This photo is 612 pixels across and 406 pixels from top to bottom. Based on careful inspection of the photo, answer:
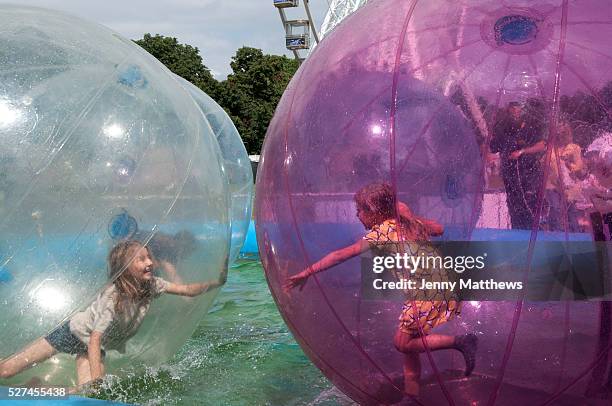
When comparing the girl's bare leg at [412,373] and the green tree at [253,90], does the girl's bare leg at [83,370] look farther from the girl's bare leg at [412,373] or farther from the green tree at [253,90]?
the green tree at [253,90]

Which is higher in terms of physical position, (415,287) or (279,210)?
(279,210)

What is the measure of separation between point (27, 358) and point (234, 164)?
11.3 ft

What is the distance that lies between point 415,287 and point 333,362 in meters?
0.56

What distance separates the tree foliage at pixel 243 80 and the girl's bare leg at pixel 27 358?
113 ft

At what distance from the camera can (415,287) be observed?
8.25ft

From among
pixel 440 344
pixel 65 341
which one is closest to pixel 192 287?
pixel 65 341

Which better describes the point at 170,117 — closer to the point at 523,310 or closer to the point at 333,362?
the point at 333,362

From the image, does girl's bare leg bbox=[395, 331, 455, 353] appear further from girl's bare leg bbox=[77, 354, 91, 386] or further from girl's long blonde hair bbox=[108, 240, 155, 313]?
girl's bare leg bbox=[77, 354, 91, 386]

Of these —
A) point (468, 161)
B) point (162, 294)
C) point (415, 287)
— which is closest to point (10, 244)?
point (162, 294)

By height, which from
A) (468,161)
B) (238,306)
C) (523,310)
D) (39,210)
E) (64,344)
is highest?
(468,161)

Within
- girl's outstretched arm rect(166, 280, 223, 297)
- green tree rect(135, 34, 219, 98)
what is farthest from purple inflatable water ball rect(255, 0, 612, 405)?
green tree rect(135, 34, 219, 98)

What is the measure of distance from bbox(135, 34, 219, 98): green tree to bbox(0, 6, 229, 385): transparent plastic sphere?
Result: 36868 millimetres

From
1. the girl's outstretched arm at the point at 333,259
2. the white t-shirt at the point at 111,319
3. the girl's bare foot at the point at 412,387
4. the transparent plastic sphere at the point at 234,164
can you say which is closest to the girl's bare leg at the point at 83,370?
the white t-shirt at the point at 111,319

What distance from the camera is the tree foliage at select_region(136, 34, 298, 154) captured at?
38.4 metres
